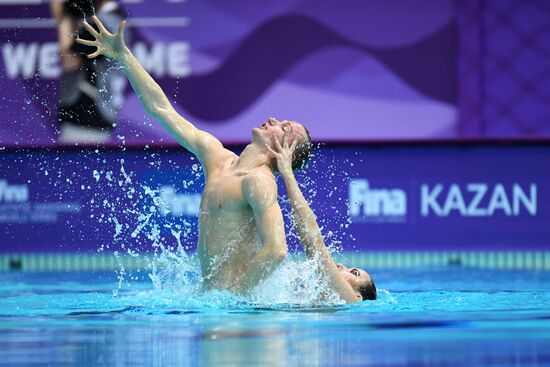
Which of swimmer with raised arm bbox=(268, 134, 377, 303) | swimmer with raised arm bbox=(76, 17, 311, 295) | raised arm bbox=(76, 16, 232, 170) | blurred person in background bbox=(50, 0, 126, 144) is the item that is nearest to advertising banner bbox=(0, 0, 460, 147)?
blurred person in background bbox=(50, 0, 126, 144)

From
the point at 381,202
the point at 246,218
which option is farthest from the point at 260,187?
the point at 381,202

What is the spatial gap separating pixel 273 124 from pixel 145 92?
2.53ft

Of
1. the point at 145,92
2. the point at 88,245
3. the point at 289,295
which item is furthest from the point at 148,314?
the point at 88,245

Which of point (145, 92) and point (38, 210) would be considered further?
point (38, 210)

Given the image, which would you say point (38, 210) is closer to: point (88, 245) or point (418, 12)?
point (88, 245)

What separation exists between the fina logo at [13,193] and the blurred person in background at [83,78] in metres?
0.58

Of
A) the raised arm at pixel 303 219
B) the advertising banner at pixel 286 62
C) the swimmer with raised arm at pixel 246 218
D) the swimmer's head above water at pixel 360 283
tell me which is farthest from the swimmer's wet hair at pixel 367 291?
the advertising banner at pixel 286 62

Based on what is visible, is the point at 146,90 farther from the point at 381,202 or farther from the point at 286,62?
the point at 286,62

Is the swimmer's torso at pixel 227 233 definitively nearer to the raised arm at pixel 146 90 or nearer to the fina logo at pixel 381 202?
the raised arm at pixel 146 90

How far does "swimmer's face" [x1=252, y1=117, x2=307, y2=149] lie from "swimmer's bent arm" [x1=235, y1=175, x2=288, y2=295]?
0.21 meters

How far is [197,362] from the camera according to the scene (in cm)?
376

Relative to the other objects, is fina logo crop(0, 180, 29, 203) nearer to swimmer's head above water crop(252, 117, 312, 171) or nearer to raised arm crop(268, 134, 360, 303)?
swimmer's head above water crop(252, 117, 312, 171)

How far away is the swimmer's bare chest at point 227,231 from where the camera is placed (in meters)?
5.63

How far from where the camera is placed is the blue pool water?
390cm
